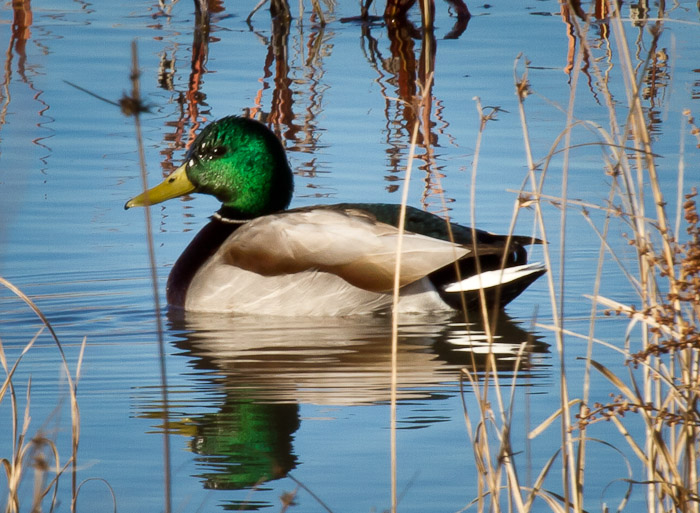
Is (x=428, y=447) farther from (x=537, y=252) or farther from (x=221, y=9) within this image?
(x=221, y=9)

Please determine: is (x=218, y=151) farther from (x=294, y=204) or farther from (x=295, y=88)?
(x=295, y=88)

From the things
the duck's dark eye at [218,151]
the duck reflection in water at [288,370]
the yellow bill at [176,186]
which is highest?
the duck's dark eye at [218,151]

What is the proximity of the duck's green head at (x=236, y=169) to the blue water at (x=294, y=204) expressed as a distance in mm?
454

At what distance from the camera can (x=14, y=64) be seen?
11.4 meters

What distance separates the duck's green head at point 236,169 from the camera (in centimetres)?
746

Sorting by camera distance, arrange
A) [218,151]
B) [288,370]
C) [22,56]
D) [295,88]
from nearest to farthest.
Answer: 1. [288,370]
2. [218,151]
3. [295,88]
4. [22,56]

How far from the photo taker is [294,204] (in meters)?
8.34

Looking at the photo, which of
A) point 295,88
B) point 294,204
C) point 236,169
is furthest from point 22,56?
point 236,169

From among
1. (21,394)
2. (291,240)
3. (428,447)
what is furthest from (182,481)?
(291,240)

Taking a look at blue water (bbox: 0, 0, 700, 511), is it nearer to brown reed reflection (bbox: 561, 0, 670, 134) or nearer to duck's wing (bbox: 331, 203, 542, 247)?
brown reed reflection (bbox: 561, 0, 670, 134)

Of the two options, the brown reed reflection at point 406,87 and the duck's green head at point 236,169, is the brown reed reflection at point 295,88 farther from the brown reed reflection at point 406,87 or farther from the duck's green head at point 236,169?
the duck's green head at point 236,169

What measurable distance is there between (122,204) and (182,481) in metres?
4.34

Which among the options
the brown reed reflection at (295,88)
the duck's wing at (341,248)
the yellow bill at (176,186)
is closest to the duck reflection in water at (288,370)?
the duck's wing at (341,248)

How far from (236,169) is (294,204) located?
0.86 metres
